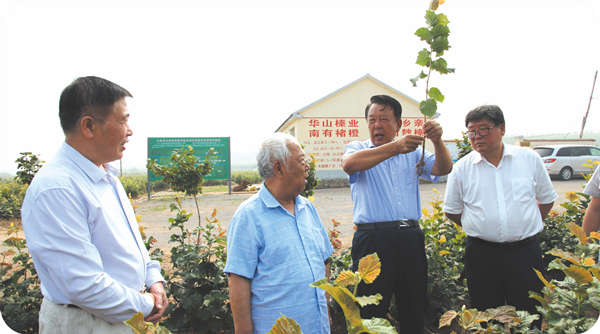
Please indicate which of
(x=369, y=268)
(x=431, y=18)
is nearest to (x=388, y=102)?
(x=431, y=18)

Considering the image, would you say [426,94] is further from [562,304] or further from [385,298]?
[385,298]

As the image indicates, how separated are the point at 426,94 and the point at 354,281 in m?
1.35

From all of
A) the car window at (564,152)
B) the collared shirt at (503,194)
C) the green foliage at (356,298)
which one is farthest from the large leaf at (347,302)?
the car window at (564,152)

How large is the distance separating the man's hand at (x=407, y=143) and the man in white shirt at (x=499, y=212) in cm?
66

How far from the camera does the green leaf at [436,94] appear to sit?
5.62 feet

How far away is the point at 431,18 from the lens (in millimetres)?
1672

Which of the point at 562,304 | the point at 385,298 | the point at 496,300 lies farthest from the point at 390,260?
the point at 562,304

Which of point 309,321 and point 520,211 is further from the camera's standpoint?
point 520,211

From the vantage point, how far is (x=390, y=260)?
2.25 metres

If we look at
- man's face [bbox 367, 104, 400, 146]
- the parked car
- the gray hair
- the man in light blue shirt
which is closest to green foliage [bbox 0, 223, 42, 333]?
the gray hair

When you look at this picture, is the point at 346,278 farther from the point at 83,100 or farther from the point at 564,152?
the point at 564,152

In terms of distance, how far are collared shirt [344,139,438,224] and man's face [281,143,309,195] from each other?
0.77m

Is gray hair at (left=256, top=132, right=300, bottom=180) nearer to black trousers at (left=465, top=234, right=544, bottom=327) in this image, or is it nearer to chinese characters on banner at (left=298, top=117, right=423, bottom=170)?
black trousers at (left=465, top=234, right=544, bottom=327)

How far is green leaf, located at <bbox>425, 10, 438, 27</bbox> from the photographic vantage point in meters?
1.66
